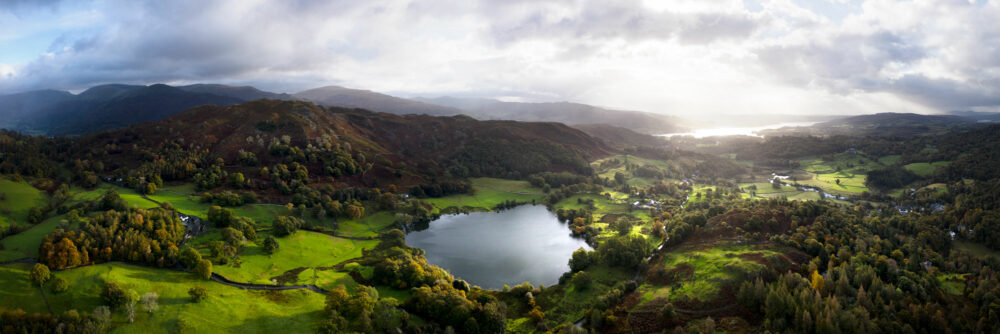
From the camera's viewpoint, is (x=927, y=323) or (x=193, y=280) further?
(x=193, y=280)

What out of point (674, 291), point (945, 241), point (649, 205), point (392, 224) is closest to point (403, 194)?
point (392, 224)

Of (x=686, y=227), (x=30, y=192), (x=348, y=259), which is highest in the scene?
(x=30, y=192)

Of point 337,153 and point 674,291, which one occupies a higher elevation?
point 337,153

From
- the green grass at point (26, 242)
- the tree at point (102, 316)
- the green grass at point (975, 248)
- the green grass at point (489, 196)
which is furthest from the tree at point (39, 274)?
the green grass at point (975, 248)

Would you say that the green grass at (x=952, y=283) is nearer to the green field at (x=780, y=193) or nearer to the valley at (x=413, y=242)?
the valley at (x=413, y=242)

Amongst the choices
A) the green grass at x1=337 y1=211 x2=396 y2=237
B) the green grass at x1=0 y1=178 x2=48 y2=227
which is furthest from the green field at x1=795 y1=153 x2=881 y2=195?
the green grass at x1=0 y1=178 x2=48 y2=227

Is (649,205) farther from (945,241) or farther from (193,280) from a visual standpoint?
(193,280)
